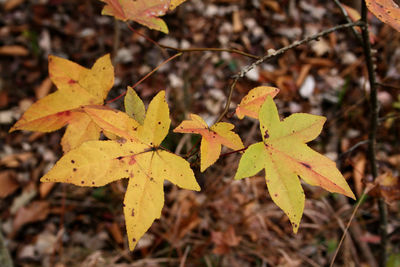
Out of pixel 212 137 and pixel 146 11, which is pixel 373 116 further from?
pixel 146 11

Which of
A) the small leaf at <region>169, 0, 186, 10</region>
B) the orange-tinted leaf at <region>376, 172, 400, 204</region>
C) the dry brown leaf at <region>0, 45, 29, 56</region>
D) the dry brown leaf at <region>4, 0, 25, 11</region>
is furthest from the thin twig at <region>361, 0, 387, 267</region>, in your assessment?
the dry brown leaf at <region>4, 0, 25, 11</region>

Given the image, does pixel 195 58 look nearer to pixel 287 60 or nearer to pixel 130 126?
pixel 287 60

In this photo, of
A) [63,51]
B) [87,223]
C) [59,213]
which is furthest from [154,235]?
[63,51]

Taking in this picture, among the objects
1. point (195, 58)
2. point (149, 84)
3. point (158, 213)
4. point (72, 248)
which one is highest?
point (158, 213)

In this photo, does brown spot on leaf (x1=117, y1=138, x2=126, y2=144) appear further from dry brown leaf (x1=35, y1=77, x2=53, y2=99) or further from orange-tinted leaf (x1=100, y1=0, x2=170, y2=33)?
dry brown leaf (x1=35, y1=77, x2=53, y2=99)

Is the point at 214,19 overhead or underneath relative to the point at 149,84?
overhead

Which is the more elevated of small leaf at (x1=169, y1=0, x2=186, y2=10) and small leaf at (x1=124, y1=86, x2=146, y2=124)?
small leaf at (x1=169, y1=0, x2=186, y2=10)

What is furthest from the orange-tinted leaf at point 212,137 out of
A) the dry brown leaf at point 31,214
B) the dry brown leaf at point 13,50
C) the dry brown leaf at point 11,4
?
the dry brown leaf at point 11,4

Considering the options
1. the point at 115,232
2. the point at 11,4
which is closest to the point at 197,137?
the point at 115,232
